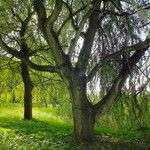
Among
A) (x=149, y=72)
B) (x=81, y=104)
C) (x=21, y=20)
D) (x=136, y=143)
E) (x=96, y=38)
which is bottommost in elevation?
(x=136, y=143)

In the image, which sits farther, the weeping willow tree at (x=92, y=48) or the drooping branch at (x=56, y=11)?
the weeping willow tree at (x=92, y=48)

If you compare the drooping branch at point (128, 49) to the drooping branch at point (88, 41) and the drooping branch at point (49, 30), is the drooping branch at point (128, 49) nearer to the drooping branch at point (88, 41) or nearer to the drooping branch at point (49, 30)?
the drooping branch at point (88, 41)

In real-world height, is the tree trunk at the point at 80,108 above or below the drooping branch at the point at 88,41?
below

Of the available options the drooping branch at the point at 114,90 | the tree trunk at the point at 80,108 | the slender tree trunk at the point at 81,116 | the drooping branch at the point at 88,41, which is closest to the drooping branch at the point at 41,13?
the drooping branch at the point at 88,41

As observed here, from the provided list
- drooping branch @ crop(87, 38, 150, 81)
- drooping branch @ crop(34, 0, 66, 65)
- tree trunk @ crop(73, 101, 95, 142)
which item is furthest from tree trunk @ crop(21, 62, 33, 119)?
drooping branch @ crop(87, 38, 150, 81)

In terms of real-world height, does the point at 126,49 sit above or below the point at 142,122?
above

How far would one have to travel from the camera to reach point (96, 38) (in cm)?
1301

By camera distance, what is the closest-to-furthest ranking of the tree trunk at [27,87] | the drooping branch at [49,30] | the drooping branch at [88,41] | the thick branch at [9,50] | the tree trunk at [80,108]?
the drooping branch at [49,30] < the tree trunk at [80,108] < the drooping branch at [88,41] < the thick branch at [9,50] < the tree trunk at [27,87]

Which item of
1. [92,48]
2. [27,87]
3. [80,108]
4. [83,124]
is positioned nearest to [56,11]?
[92,48]

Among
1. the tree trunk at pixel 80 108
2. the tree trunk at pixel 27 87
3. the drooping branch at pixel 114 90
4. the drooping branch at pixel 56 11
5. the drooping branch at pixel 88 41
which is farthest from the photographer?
the tree trunk at pixel 27 87

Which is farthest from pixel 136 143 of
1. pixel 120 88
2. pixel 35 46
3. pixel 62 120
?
pixel 62 120

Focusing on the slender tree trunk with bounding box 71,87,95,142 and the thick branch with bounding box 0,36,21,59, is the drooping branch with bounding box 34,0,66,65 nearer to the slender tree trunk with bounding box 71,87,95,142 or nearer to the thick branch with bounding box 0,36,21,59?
the slender tree trunk with bounding box 71,87,95,142

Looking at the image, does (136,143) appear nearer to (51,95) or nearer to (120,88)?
(120,88)

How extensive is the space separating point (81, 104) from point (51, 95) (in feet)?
25.1
